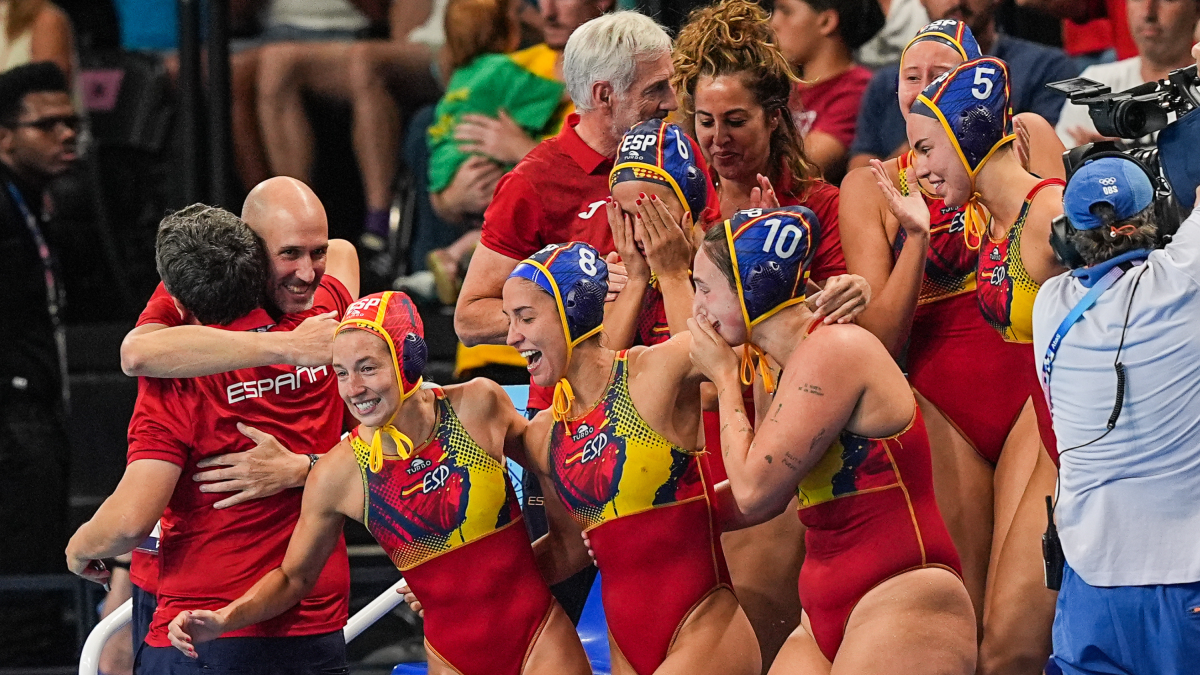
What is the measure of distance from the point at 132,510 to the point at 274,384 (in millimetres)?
459

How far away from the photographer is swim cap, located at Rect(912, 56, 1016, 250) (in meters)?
3.56

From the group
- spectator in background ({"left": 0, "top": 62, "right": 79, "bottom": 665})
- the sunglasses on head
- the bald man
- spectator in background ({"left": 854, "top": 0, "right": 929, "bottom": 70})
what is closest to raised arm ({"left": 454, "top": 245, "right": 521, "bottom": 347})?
the bald man

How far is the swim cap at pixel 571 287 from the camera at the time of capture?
3.42 meters

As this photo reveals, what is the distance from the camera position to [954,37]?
3.91 metres

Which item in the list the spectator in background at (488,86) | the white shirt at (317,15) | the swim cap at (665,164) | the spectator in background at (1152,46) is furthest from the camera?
the white shirt at (317,15)

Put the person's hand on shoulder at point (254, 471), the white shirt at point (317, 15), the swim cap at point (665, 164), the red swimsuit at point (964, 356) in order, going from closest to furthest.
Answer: the swim cap at point (665, 164) < the person's hand on shoulder at point (254, 471) < the red swimsuit at point (964, 356) < the white shirt at point (317, 15)

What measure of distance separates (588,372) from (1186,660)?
1386 millimetres

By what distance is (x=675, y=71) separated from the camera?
4090 mm

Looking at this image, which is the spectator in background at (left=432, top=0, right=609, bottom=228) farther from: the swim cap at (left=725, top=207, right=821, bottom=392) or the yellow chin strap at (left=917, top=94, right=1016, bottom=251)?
the swim cap at (left=725, top=207, right=821, bottom=392)

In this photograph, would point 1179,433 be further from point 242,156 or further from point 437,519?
point 242,156

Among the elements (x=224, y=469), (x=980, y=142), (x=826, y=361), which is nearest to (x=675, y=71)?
(x=980, y=142)

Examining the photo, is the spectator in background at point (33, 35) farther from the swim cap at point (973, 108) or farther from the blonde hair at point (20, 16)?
the swim cap at point (973, 108)

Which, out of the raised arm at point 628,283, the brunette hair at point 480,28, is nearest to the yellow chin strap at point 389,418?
the raised arm at point 628,283

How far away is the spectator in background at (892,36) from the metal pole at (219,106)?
101 inches
